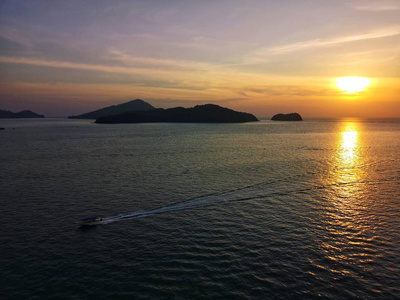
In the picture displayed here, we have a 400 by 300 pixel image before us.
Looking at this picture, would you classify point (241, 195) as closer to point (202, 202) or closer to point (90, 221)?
point (202, 202)

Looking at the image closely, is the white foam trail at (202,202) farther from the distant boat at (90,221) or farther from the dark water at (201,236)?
the distant boat at (90,221)

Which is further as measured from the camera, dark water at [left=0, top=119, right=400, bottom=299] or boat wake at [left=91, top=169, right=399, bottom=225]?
boat wake at [left=91, top=169, right=399, bottom=225]

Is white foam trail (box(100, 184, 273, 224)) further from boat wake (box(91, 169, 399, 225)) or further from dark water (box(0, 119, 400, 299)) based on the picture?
dark water (box(0, 119, 400, 299))

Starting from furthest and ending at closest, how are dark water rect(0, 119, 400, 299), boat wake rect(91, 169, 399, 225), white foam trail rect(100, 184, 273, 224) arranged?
boat wake rect(91, 169, 399, 225), white foam trail rect(100, 184, 273, 224), dark water rect(0, 119, 400, 299)

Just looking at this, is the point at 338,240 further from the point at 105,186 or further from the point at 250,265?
the point at 105,186

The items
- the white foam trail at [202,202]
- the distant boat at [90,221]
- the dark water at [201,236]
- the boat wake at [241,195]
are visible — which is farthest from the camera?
the boat wake at [241,195]

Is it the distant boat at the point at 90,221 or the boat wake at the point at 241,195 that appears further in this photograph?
the boat wake at the point at 241,195

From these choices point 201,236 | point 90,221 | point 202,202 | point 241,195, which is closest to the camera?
point 201,236

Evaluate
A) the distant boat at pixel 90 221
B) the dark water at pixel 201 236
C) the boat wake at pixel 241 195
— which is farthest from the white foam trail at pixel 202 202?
the distant boat at pixel 90 221

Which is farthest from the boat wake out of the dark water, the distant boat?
the distant boat

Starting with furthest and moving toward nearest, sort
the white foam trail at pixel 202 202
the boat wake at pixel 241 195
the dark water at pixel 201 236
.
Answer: the boat wake at pixel 241 195 < the white foam trail at pixel 202 202 < the dark water at pixel 201 236

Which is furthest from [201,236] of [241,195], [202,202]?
[241,195]

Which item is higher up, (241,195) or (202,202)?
(241,195)
